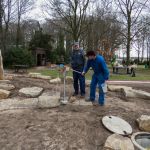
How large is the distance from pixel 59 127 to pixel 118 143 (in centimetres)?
105

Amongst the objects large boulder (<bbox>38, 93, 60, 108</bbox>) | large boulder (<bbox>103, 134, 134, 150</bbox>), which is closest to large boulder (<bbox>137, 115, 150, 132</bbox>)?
large boulder (<bbox>103, 134, 134, 150</bbox>)

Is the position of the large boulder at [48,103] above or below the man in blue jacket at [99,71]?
below

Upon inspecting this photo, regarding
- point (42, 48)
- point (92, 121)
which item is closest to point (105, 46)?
point (42, 48)

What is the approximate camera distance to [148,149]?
413cm

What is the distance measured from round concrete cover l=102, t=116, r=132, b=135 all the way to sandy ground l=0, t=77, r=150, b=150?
10 cm

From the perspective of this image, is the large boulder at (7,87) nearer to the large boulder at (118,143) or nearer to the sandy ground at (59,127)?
the sandy ground at (59,127)

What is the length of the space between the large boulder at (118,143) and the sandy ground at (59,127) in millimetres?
137

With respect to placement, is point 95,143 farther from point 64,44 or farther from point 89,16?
point 64,44

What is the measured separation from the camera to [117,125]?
4648mm

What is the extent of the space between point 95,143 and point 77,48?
2861mm

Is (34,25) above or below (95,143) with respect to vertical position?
above

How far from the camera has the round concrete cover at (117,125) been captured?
4480 mm

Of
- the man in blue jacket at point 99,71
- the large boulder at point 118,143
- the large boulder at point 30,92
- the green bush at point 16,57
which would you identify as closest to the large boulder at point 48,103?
the man in blue jacket at point 99,71

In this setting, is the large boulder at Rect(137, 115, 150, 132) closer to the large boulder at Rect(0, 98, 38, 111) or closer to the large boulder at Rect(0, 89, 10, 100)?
the large boulder at Rect(0, 98, 38, 111)
